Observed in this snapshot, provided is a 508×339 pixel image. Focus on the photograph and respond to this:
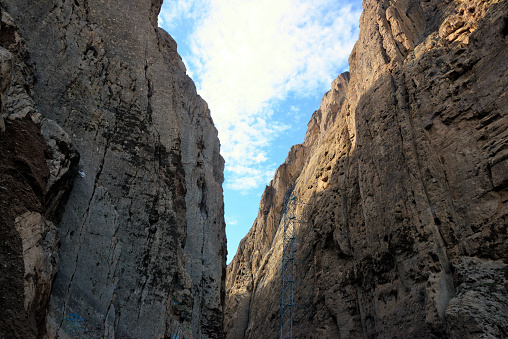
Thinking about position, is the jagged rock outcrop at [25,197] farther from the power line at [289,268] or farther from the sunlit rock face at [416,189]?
the power line at [289,268]

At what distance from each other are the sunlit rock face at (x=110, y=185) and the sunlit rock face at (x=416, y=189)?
7.60m

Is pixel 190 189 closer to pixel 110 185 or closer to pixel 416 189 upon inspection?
pixel 110 185

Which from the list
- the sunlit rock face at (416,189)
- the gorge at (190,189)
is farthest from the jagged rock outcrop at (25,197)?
the sunlit rock face at (416,189)

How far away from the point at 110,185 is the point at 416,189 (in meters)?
12.5

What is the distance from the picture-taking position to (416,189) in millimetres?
16578

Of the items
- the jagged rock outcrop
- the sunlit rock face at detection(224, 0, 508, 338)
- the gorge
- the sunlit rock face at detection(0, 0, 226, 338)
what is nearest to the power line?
the sunlit rock face at detection(224, 0, 508, 338)

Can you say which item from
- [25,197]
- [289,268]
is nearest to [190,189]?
[289,268]

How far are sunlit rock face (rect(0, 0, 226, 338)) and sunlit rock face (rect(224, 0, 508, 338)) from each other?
7.60 meters

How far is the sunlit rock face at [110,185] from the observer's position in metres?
12.0

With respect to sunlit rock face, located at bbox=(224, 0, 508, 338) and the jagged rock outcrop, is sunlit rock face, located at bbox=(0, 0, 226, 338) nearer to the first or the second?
the jagged rock outcrop

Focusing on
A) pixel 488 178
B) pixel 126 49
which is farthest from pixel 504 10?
pixel 126 49

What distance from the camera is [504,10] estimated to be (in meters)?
15.7

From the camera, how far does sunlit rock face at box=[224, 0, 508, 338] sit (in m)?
13.7

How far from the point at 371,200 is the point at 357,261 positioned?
126 inches
